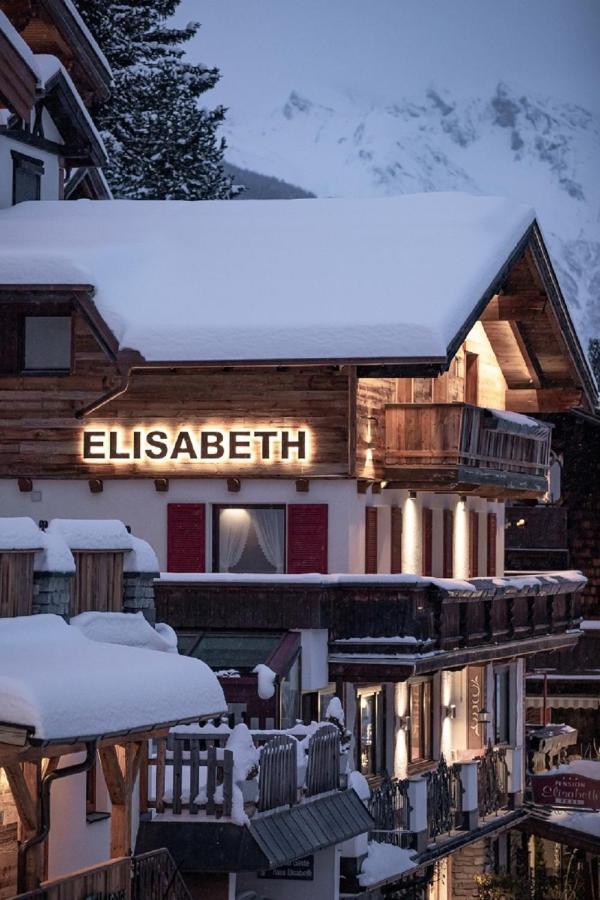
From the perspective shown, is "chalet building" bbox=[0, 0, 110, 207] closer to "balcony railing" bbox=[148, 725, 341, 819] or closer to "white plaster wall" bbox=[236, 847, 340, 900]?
"white plaster wall" bbox=[236, 847, 340, 900]

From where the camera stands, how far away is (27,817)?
23812mm

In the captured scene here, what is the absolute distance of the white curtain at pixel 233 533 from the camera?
43.0 metres

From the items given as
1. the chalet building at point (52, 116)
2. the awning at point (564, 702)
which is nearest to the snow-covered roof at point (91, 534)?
the chalet building at point (52, 116)

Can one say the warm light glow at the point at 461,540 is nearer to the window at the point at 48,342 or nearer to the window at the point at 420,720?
the window at the point at 420,720

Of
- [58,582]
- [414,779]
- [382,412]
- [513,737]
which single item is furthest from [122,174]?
[58,582]

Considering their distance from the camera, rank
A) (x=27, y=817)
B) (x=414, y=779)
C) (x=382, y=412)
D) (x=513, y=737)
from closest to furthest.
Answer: (x=27, y=817) < (x=414, y=779) < (x=382, y=412) < (x=513, y=737)

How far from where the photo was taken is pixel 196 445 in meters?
43.0

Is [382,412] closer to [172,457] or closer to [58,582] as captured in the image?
[172,457]

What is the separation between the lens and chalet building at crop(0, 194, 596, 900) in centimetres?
4103

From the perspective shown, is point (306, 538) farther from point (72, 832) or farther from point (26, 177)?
point (72, 832)

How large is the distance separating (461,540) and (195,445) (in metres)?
9.55

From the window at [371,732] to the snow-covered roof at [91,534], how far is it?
612 inches

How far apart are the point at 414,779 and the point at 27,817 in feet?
58.9

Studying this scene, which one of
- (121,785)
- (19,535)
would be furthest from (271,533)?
(19,535)
